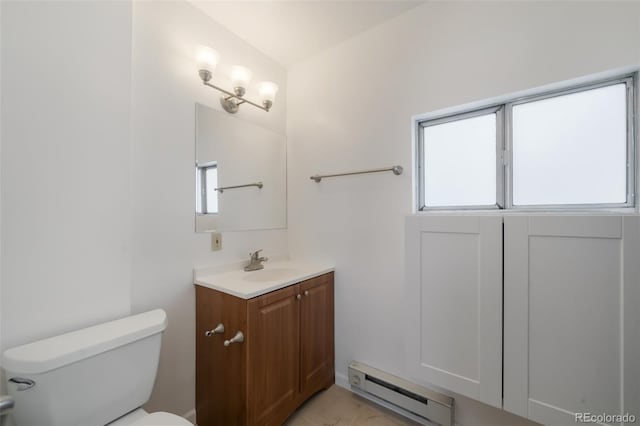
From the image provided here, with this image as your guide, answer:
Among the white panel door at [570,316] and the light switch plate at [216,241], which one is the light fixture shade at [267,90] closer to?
the light switch plate at [216,241]

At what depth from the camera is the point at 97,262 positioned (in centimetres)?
112

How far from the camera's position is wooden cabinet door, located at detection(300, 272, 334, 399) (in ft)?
5.13

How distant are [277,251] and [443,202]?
4.16ft

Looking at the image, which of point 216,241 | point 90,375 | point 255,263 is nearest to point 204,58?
point 216,241

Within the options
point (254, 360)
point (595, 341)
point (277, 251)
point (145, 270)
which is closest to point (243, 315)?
point (254, 360)

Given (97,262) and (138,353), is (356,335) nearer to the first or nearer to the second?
(138,353)

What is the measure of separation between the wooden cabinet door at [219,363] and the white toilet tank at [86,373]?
0.95 ft

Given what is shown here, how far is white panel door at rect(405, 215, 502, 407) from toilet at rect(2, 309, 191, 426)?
1.09 meters

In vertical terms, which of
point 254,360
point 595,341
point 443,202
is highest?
point 443,202

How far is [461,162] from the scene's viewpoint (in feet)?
5.01

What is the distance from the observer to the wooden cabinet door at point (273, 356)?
4.09 feet

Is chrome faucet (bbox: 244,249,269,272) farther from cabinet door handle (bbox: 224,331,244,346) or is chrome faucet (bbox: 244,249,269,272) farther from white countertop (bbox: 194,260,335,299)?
cabinet door handle (bbox: 224,331,244,346)

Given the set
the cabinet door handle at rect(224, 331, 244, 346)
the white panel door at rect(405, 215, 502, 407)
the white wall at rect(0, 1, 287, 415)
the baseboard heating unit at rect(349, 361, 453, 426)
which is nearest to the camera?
the white wall at rect(0, 1, 287, 415)

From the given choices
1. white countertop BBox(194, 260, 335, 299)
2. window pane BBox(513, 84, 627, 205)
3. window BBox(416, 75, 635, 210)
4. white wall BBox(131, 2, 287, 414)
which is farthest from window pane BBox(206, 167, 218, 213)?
window pane BBox(513, 84, 627, 205)
